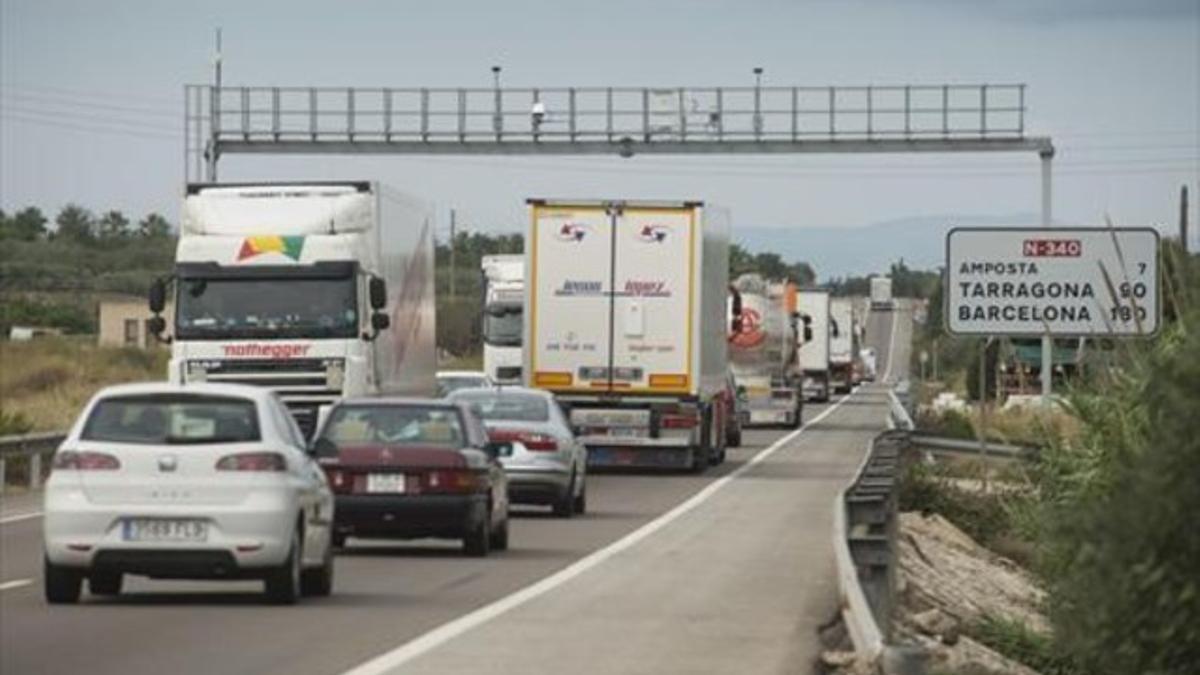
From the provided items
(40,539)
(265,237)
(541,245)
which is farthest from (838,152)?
(40,539)

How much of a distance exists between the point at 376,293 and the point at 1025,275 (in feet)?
30.5

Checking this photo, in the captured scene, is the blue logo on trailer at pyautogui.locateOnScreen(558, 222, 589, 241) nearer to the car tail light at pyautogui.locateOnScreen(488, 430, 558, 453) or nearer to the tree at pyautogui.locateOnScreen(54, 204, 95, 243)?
the car tail light at pyautogui.locateOnScreen(488, 430, 558, 453)

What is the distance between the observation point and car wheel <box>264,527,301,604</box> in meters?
21.2

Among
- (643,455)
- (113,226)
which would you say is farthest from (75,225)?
(643,455)

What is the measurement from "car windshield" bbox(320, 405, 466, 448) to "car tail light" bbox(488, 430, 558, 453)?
661cm

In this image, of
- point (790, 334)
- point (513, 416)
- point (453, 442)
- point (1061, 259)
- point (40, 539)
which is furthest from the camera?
point (790, 334)

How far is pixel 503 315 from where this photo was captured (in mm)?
56188

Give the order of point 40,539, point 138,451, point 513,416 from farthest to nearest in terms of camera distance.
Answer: point 513,416 → point 40,539 → point 138,451

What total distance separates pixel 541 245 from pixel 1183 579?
34.4 meters

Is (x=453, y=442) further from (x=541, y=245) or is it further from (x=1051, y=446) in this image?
(x=541, y=245)

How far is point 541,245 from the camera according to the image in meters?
46.0

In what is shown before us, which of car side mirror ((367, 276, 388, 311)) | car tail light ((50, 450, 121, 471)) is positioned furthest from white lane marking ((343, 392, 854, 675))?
car side mirror ((367, 276, 388, 311))

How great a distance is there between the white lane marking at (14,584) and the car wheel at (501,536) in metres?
5.62

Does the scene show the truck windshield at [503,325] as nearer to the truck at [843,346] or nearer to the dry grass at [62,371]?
the dry grass at [62,371]
